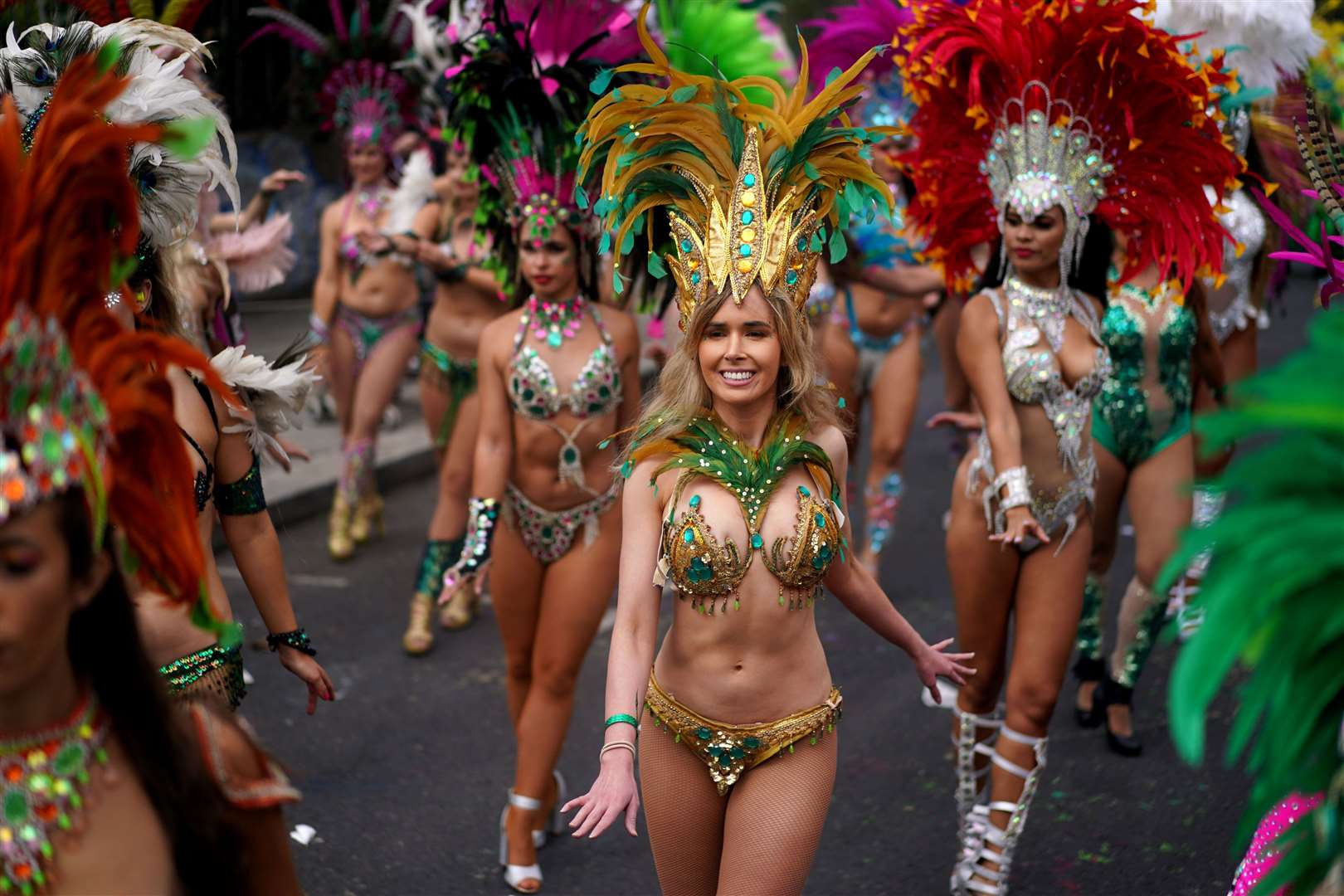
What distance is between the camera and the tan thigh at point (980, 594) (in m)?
4.41

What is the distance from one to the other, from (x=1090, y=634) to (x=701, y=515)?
305cm

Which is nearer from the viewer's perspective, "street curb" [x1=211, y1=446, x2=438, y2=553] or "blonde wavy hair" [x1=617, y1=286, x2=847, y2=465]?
"blonde wavy hair" [x1=617, y1=286, x2=847, y2=465]

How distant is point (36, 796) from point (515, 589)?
8.72ft

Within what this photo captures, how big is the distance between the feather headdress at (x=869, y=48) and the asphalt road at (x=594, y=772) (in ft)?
9.26

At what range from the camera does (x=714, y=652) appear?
3283 mm

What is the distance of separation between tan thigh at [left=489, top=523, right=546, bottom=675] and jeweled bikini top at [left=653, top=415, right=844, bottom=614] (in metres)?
1.44

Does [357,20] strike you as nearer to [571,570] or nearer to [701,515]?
[571,570]

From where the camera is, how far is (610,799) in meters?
2.88

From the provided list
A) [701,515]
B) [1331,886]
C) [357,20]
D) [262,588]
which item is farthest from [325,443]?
[1331,886]

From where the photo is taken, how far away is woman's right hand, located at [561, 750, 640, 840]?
2.84 meters

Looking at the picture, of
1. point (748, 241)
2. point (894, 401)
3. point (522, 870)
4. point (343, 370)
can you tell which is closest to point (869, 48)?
point (894, 401)

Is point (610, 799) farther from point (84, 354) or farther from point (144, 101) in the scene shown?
point (144, 101)

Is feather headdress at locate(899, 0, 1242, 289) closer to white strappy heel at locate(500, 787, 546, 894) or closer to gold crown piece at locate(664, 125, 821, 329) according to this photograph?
gold crown piece at locate(664, 125, 821, 329)

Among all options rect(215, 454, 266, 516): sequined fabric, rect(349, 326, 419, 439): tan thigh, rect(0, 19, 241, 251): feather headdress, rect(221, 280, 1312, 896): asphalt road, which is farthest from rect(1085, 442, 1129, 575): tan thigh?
rect(349, 326, 419, 439): tan thigh
